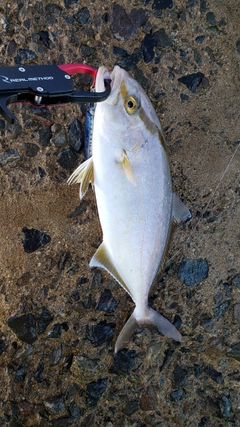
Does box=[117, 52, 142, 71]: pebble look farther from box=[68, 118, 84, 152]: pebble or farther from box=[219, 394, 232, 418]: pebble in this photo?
box=[219, 394, 232, 418]: pebble

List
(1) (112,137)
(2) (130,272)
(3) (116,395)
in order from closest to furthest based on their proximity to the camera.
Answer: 1. (1) (112,137)
2. (2) (130,272)
3. (3) (116,395)

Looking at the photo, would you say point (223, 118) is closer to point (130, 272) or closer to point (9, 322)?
point (130, 272)

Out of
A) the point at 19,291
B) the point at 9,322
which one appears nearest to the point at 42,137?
the point at 19,291

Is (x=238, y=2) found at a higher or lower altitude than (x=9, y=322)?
higher

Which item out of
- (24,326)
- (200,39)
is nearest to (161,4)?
(200,39)

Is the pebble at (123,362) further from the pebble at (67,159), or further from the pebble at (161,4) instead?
the pebble at (161,4)

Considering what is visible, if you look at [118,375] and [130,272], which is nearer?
[130,272]

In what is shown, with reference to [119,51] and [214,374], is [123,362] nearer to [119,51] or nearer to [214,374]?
[214,374]
